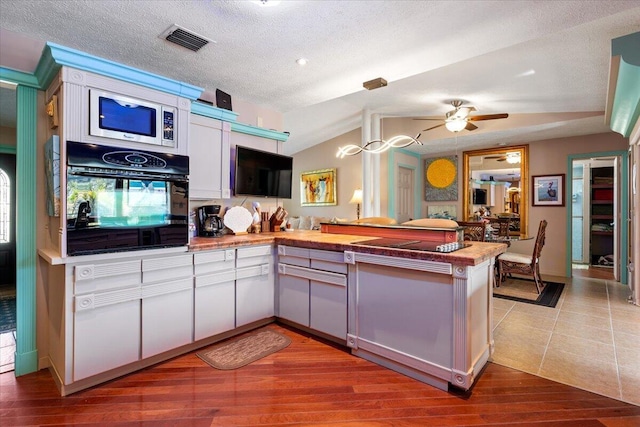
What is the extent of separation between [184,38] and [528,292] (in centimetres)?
499

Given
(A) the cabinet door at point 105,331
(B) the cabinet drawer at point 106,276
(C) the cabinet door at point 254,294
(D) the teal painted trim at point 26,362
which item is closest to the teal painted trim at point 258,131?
(C) the cabinet door at point 254,294

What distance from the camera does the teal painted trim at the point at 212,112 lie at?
9.25 ft

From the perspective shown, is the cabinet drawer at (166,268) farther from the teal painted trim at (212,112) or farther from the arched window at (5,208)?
the arched window at (5,208)

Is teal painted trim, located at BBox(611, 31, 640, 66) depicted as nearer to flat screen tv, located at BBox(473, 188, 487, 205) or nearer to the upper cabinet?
the upper cabinet

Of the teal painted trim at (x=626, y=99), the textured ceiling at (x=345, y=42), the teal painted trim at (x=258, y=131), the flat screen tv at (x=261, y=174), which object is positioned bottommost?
the flat screen tv at (x=261, y=174)

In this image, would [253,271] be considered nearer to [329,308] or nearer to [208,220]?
[208,220]

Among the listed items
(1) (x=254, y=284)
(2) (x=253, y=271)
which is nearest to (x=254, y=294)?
(1) (x=254, y=284)

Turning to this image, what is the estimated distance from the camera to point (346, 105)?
5.34 metres

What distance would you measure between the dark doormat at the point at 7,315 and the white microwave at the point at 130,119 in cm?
247

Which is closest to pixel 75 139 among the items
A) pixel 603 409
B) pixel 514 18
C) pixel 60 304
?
pixel 60 304

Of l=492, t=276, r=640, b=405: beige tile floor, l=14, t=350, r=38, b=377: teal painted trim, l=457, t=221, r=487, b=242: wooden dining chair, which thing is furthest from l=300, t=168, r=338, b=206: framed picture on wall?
l=14, t=350, r=38, b=377: teal painted trim

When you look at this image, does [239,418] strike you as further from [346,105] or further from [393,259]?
[346,105]

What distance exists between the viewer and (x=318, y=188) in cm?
745

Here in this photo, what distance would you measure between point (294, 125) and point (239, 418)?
16.3 feet
